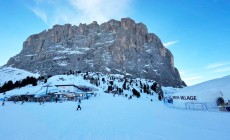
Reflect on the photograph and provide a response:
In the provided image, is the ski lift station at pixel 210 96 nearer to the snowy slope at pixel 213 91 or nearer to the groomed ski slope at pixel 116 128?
the snowy slope at pixel 213 91

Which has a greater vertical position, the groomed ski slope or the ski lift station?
the ski lift station

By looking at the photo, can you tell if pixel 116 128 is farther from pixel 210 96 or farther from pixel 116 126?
pixel 210 96

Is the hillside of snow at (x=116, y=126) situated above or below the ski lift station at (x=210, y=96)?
below

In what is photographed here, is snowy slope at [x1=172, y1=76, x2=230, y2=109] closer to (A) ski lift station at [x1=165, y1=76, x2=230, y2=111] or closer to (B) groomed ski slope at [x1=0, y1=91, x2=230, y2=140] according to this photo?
(A) ski lift station at [x1=165, y1=76, x2=230, y2=111]

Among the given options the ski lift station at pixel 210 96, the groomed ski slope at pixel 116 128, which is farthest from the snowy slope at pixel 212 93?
the groomed ski slope at pixel 116 128

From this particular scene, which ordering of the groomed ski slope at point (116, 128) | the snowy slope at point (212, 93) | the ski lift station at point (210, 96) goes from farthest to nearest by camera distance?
1. the snowy slope at point (212, 93)
2. the ski lift station at point (210, 96)
3. the groomed ski slope at point (116, 128)

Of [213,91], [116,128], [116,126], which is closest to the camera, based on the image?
[116,128]

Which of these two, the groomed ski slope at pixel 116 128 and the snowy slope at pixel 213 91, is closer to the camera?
the groomed ski slope at pixel 116 128

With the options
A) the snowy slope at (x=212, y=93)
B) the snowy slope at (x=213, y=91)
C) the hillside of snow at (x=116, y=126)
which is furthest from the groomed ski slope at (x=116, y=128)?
the snowy slope at (x=212, y=93)

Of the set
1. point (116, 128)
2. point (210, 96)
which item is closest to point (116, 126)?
point (116, 128)

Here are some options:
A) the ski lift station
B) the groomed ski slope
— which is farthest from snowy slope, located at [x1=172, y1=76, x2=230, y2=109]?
the groomed ski slope

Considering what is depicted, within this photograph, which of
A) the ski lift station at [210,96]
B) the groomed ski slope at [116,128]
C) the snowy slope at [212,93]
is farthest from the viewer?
the snowy slope at [212,93]

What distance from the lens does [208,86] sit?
25.1 meters

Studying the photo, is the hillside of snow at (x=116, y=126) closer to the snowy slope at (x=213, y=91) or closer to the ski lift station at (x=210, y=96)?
the ski lift station at (x=210, y=96)
